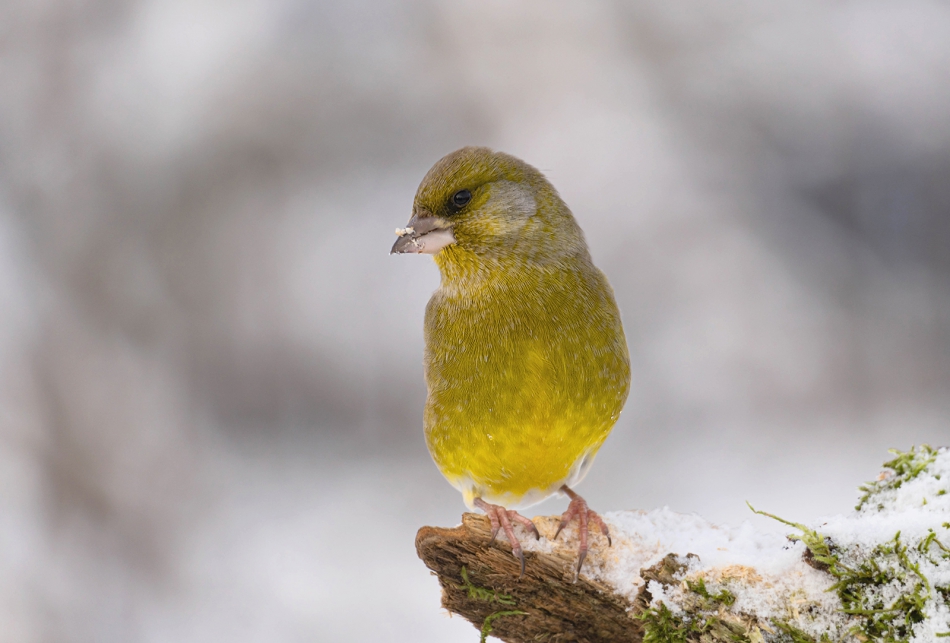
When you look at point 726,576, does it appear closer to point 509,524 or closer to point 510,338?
point 509,524

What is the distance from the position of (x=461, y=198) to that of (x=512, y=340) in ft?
1.64

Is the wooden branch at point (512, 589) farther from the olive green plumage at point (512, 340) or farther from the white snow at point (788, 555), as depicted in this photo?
the olive green plumage at point (512, 340)

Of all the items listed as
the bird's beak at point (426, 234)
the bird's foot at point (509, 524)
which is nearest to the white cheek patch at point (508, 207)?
the bird's beak at point (426, 234)

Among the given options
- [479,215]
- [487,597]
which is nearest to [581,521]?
[487,597]

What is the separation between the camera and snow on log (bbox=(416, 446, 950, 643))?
1635 millimetres

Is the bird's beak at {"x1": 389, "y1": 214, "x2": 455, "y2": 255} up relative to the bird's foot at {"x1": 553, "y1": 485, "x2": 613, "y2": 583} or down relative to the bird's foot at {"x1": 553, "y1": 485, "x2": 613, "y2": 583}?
up

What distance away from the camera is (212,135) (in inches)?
178

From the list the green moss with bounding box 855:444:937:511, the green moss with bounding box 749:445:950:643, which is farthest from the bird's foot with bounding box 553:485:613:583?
the green moss with bounding box 855:444:937:511

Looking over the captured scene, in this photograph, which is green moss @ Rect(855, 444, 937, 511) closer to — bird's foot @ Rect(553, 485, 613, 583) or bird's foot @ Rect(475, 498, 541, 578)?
bird's foot @ Rect(553, 485, 613, 583)

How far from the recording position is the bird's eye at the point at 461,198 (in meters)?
2.46

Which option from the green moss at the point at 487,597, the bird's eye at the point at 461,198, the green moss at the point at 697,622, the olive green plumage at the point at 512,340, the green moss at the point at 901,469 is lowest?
the green moss at the point at 697,622

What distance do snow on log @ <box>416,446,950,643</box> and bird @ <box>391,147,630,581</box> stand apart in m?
0.17

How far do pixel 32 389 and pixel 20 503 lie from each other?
0.67m

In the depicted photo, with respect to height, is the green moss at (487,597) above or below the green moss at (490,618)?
above
